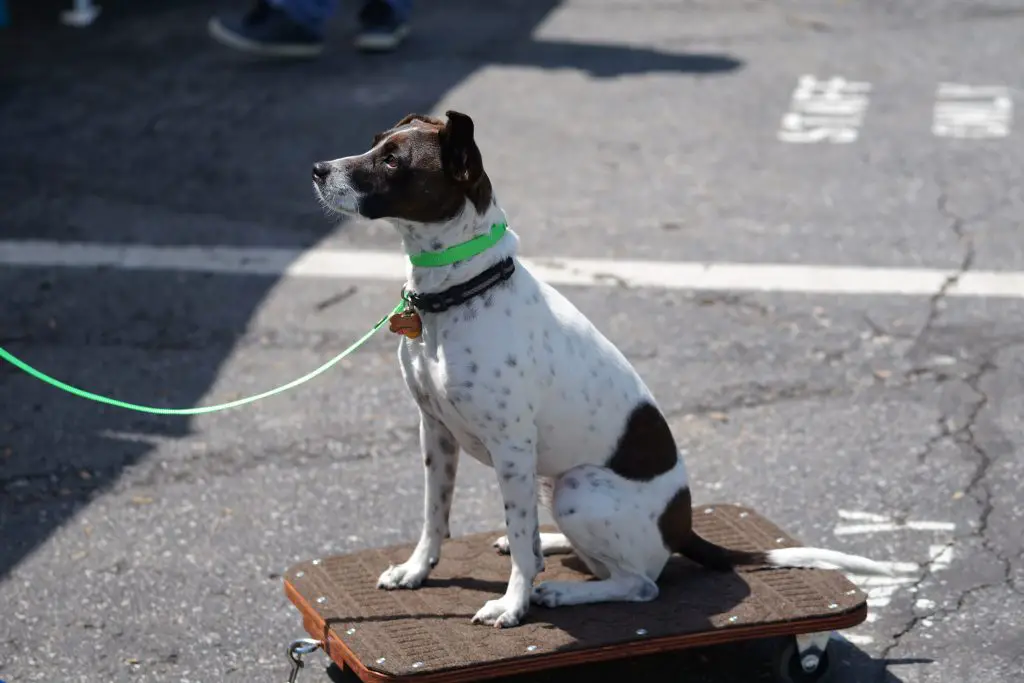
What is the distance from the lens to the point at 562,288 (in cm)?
704

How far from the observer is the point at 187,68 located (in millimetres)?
10359

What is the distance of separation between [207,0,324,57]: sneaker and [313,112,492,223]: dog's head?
6791 millimetres

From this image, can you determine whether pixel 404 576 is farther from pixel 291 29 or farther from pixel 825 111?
pixel 291 29

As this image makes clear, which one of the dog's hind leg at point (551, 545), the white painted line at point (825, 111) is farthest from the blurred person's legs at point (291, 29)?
the dog's hind leg at point (551, 545)

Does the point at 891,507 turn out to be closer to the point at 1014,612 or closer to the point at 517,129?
the point at 1014,612

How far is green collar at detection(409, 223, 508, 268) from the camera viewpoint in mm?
3926

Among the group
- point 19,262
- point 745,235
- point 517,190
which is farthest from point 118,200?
point 745,235

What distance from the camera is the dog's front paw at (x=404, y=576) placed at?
14.2ft

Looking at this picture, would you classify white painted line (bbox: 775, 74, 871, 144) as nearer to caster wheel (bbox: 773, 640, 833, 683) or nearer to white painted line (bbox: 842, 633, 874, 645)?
white painted line (bbox: 842, 633, 874, 645)

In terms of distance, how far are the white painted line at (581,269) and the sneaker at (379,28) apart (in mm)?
3471

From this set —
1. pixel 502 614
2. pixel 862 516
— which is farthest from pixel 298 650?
pixel 862 516

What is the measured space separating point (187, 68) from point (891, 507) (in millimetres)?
6680

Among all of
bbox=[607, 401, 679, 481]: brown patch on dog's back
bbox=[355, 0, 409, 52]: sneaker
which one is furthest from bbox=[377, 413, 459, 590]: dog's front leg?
bbox=[355, 0, 409, 52]: sneaker

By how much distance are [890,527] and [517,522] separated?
158 cm
